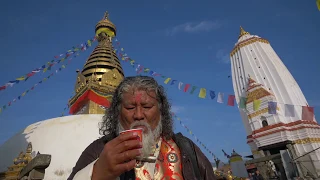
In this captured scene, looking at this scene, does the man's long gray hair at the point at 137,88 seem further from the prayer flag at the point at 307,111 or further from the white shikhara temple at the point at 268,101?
the white shikhara temple at the point at 268,101

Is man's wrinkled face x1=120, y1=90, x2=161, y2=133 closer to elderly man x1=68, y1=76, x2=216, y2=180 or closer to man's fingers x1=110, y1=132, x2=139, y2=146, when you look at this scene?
elderly man x1=68, y1=76, x2=216, y2=180

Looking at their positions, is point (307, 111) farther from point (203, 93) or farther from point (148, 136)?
point (148, 136)

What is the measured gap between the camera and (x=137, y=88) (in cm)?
179

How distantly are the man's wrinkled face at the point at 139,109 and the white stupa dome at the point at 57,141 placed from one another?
252 inches

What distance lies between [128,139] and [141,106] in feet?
2.33

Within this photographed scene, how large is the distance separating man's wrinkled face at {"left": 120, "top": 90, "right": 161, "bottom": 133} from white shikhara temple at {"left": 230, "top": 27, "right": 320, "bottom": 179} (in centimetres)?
1145

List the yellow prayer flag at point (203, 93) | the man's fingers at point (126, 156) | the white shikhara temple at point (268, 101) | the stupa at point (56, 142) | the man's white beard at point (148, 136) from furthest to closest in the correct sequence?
the white shikhara temple at point (268, 101) < the yellow prayer flag at point (203, 93) < the stupa at point (56, 142) < the man's white beard at point (148, 136) < the man's fingers at point (126, 156)

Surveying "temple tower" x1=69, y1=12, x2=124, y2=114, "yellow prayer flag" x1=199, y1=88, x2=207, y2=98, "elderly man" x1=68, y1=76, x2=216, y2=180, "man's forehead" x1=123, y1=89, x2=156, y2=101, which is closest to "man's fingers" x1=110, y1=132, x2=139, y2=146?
"elderly man" x1=68, y1=76, x2=216, y2=180

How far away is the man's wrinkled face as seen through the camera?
161 centimetres

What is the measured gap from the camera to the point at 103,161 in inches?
38.1

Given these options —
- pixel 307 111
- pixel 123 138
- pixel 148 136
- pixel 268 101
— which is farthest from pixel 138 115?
pixel 268 101

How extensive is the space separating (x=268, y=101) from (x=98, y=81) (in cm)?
1475

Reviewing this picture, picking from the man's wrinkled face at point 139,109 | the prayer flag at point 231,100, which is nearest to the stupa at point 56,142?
the man's wrinkled face at point 139,109

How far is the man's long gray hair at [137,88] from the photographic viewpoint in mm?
1828
